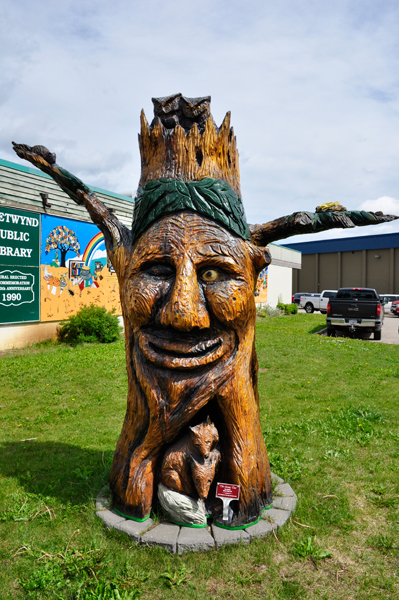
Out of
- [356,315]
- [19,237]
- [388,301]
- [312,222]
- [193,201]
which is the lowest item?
[356,315]

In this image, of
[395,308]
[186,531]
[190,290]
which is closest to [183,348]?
[190,290]

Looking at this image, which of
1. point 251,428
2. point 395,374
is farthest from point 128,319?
point 395,374

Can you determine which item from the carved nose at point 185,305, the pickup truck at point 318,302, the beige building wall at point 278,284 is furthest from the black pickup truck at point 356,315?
the pickup truck at point 318,302

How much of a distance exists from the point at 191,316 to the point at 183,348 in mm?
254

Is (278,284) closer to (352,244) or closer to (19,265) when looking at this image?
(352,244)

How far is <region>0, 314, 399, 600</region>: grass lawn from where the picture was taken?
258 centimetres

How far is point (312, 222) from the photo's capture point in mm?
3248

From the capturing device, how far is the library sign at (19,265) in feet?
32.6

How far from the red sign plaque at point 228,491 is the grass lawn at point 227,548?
32 centimetres

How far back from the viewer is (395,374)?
830 centimetres

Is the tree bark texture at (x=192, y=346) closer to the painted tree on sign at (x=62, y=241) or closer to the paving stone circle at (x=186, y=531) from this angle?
the paving stone circle at (x=186, y=531)

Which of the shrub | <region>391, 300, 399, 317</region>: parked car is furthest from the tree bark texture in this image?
<region>391, 300, 399, 317</region>: parked car

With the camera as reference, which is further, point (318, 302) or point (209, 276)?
point (318, 302)

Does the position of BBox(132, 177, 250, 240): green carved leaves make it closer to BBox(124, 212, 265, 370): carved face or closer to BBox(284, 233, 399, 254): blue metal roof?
BBox(124, 212, 265, 370): carved face
